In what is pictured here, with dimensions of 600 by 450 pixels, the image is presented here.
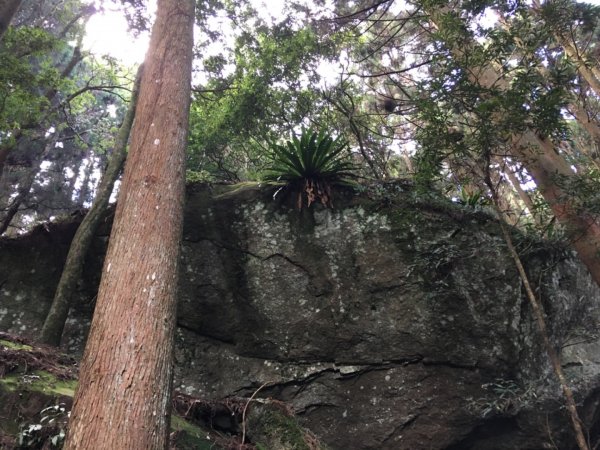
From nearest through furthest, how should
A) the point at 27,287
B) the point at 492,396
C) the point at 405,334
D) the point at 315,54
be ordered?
the point at 492,396 → the point at 405,334 → the point at 27,287 → the point at 315,54

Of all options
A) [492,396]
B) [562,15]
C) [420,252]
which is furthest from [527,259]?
[562,15]

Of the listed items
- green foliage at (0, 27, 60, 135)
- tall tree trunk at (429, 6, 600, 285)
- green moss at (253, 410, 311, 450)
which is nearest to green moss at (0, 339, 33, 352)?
green moss at (253, 410, 311, 450)

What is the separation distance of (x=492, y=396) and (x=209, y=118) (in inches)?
288

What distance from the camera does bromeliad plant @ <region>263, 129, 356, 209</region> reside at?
6039mm

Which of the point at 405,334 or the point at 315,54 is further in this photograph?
the point at 315,54

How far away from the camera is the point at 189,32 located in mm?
4348

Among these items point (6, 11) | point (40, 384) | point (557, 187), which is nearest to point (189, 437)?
point (40, 384)

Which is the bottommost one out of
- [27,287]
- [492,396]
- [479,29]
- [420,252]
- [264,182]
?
[492,396]

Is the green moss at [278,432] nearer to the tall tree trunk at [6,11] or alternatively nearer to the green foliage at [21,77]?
the tall tree trunk at [6,11]

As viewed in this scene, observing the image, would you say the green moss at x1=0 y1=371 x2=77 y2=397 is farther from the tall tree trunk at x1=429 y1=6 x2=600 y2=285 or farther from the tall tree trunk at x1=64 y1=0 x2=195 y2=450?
the tall tree trunk at x1=429 y1=6 x2=600 y2=285

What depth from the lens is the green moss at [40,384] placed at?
124 inches

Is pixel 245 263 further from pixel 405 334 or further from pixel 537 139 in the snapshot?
pixel 537 139

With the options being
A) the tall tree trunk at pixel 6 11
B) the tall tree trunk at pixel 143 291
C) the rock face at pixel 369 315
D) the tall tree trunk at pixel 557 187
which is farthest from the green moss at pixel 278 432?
the tall tree trunk at pixel 6 11

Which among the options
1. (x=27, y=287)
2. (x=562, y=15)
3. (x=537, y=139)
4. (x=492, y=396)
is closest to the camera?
(x=562, y=15)
